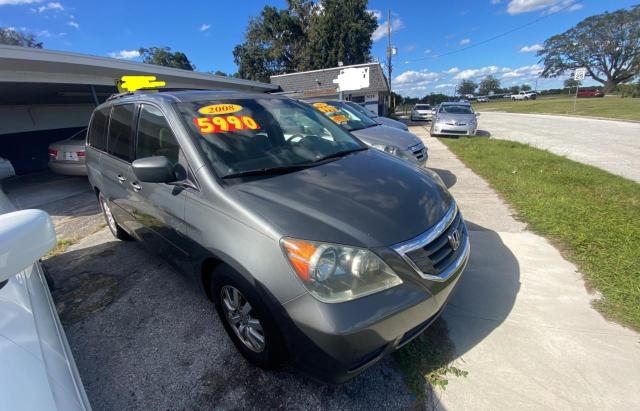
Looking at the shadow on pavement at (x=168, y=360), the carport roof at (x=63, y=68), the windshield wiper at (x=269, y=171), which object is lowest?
the shadow on pavement at (x=168, y=360)

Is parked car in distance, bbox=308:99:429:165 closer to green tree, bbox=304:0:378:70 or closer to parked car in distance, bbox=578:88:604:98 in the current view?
green tree, bbox=304:0:378:70

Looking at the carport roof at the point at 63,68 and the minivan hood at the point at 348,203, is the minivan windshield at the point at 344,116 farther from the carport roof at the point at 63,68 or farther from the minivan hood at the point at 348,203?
the carport roof at the point at 63,68

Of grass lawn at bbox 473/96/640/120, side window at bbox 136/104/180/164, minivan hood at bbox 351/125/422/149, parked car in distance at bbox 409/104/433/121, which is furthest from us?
parked car in distance at bbox 409/104/433/121

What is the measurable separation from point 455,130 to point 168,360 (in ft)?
40.8

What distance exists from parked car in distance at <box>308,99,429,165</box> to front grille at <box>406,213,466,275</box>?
9.19 ft

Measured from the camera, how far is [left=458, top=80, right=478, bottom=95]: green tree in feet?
336

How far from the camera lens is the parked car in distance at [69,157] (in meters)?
7.06

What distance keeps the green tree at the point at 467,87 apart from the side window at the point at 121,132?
116503 millimetres

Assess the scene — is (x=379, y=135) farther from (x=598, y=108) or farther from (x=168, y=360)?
(x=598, y=108)

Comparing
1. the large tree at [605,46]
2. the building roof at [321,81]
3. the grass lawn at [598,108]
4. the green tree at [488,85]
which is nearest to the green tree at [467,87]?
the green tree at [488,85]

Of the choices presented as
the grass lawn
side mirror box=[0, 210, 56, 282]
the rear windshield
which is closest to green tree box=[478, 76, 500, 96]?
the grass lawn

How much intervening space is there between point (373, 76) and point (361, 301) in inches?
1064

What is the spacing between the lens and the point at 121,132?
3094mm

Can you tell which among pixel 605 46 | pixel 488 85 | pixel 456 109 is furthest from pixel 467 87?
pixel 456 109
